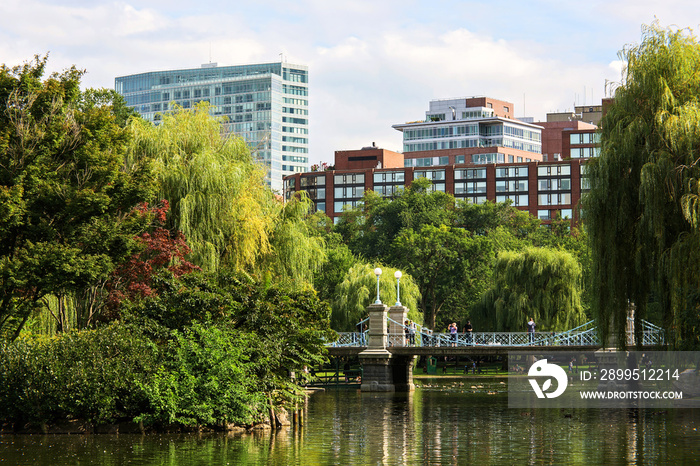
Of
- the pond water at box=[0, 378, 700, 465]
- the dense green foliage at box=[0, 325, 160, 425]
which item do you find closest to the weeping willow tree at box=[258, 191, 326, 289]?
the pond water at box=[0, 378, 700, 465]

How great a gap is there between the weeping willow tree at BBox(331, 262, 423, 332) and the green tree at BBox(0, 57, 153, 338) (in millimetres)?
33240

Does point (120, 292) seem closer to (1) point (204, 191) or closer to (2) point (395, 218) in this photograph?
(1) point (204, 191)

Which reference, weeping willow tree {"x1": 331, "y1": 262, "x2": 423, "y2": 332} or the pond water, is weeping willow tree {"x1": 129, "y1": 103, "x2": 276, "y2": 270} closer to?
the pond water

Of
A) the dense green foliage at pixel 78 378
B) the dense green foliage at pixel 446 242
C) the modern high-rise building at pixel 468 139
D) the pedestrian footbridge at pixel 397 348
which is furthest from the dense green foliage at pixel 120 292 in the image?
the modern high-rise building at pixel 468 139

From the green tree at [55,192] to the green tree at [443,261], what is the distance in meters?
54.4

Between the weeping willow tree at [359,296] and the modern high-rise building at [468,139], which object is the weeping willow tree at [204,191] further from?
the modern high-rise building at [468,139]

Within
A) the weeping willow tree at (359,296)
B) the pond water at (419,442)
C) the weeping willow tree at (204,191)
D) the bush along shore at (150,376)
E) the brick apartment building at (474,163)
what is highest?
the brick apartment building at (474,163)

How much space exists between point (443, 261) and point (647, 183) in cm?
5414

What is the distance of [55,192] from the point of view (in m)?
26.4

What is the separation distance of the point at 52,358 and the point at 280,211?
65.8ft

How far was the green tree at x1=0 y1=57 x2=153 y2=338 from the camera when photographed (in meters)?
25.8

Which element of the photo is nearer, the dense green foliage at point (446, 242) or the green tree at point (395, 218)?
the dense green foliage at point (446, 242)

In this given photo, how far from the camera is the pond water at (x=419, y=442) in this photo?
757 inches

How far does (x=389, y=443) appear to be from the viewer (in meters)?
22.6
